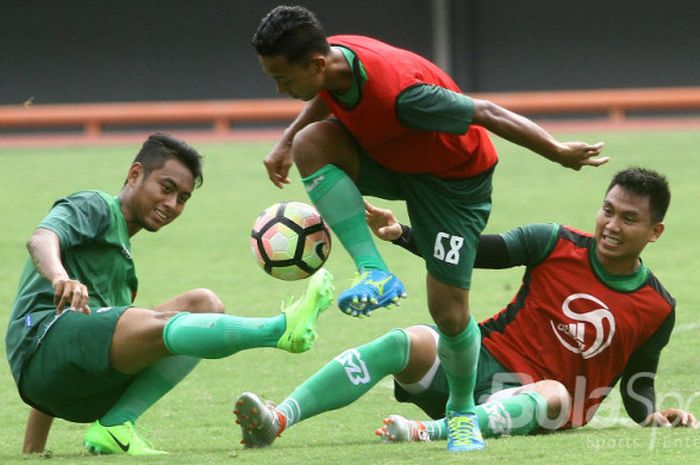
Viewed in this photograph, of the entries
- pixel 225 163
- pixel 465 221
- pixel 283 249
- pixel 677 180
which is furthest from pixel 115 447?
pixel 225 163

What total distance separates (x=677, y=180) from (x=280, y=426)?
38.4ft

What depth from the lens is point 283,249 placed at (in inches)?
226

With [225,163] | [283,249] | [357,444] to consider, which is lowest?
[225,163]

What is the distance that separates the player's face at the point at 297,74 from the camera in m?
4.95

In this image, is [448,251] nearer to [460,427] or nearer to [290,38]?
[460,427]

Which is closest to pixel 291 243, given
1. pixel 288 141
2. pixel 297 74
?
pixel 288 141

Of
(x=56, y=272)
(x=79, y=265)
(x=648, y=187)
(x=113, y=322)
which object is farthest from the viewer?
(x=648, y=187)

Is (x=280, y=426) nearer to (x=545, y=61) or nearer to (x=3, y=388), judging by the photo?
(x=3, y=388)

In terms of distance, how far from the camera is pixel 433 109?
503 cm

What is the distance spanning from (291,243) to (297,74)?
1010mm

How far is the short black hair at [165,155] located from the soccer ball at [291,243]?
1.27ft

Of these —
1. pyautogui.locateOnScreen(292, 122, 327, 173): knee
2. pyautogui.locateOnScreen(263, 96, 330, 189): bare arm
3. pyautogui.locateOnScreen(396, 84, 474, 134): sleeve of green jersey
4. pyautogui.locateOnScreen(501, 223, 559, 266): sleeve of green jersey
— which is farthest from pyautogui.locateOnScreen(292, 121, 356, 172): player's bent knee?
pyautogui.locateOnScreen(501, 223, 559, 266): sleeve of green jersey

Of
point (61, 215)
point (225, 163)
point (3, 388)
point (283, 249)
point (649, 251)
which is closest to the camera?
point (61, 215)

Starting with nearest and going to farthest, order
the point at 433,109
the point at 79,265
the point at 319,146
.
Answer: the point at 433,109 → the point at 319,146 → the point at 79,265
